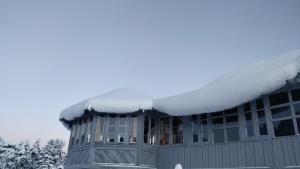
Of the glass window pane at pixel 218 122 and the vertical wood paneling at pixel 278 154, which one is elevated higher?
the glass window pane at pixel 218 122

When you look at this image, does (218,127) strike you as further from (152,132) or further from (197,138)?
(152,132)

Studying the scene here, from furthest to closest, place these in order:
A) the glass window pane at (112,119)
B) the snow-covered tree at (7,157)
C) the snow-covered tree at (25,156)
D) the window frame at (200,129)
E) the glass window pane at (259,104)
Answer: the snow-covered tree at (7,157) → the snow-covered tree at (25,156) → the glass window pane at (112,119) → the window frame at (200,129) → the glass window pane at (259,104)

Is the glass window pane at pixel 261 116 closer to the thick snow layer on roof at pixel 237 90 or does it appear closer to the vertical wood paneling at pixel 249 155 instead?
the vertical wood paneling at pixel 249 155

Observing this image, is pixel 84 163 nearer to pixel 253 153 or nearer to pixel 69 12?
pixel 253 153

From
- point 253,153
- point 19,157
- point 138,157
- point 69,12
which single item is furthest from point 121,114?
point 19,157

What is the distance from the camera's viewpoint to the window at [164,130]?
12336 millimetres

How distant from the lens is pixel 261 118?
9.06 metres

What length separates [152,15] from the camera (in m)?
18.7

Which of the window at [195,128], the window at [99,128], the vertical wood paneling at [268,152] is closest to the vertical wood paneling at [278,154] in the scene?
the vertical wood paneling at [268,152]

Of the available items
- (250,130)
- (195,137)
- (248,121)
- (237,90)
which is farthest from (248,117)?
(195,137)

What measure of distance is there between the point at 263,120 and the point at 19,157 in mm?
52486

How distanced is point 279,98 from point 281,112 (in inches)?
21.0

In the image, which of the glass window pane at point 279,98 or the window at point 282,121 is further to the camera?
the glass window pane at point 279,98

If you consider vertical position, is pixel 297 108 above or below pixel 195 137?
above
